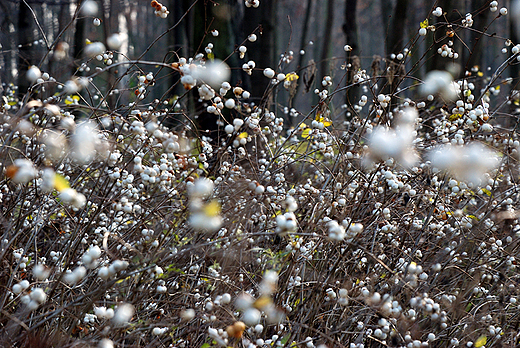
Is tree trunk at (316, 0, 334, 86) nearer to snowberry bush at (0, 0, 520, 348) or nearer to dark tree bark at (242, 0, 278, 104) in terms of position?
dark tree bark at (242, 0, 278, 104)

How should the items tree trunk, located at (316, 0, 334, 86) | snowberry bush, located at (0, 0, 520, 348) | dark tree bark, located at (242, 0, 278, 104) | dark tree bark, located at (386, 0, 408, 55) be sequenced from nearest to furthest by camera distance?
1. snowberry bush, located at (0, 0, 520, 348)
2. dark tree bark, located at (242, 0, 278, 104)
3. dark tree bark, located at (386, 0, 408, 55)
4. tree trunk, located at (316, 0, 334, 86)

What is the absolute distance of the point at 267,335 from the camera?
267cm

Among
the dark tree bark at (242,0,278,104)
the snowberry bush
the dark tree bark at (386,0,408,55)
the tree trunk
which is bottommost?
the snowberry bush

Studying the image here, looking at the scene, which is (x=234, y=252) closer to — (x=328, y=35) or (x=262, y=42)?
(x=262, y=42)

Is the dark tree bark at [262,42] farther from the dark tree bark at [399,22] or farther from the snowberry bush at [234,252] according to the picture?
the snowberry bush at [234,252]

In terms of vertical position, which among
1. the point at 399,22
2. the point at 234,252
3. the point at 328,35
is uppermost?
the point at 328,35

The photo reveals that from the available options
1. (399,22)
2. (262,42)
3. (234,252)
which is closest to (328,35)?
(399,22)

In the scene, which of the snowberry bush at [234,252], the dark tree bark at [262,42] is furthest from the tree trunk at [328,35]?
the snowberry bush at [234,252]

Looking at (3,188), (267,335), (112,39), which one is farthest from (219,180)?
(3,188)

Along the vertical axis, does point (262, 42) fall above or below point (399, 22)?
below

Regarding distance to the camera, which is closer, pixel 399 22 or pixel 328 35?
pixel 399 22

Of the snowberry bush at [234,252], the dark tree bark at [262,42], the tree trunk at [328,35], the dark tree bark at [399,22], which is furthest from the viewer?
the tree trunk at [328,35]

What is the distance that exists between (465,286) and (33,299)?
2456 mm

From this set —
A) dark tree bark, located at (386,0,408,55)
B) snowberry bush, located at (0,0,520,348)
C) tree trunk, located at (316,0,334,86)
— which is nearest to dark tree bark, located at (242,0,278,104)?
dark tree bark, located at (386,0,408,55)
